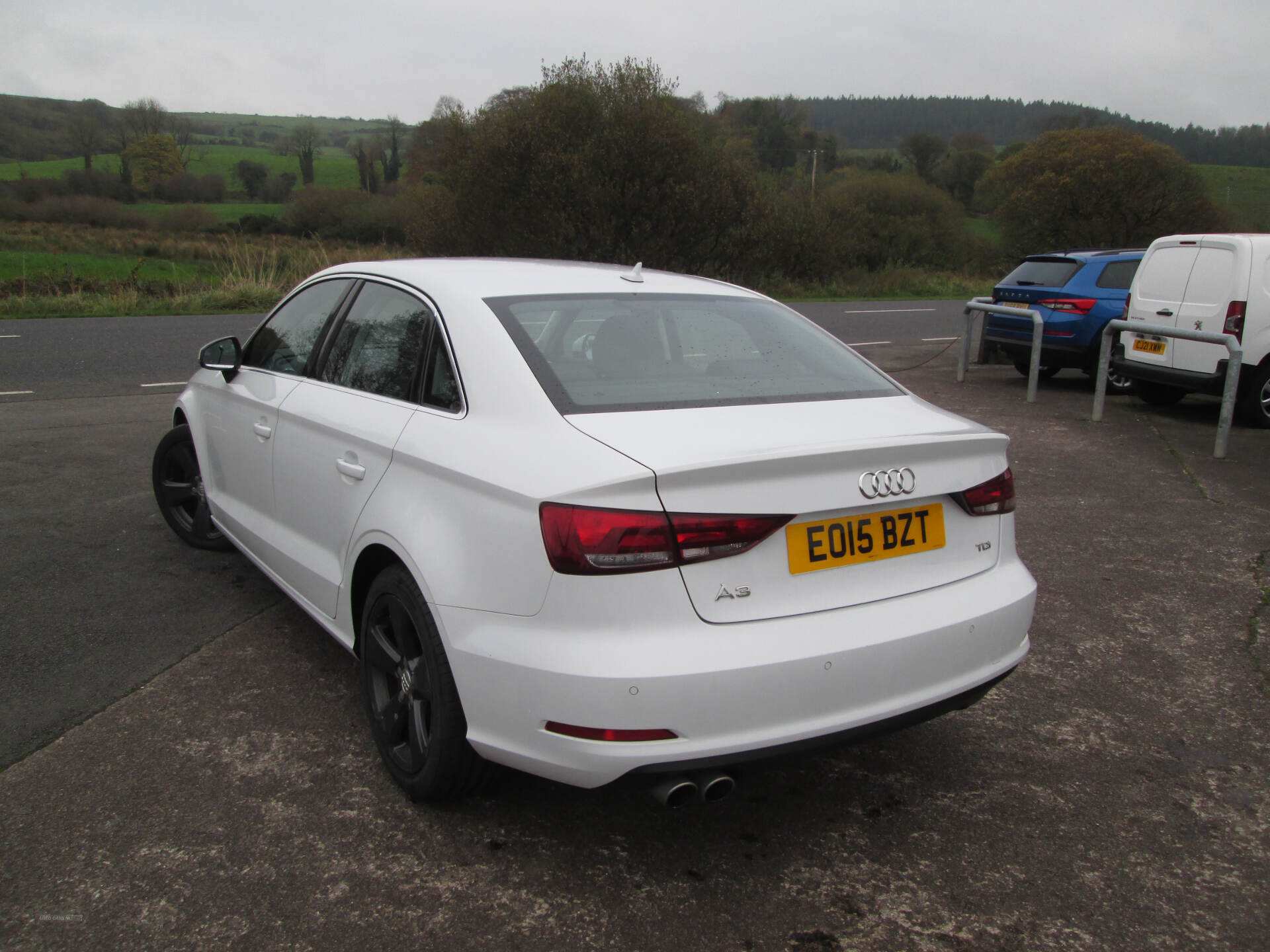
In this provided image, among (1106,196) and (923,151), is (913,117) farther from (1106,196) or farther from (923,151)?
(1106,196)

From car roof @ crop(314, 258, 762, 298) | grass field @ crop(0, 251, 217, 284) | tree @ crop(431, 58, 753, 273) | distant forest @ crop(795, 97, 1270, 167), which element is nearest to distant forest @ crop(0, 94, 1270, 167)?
distant forest @ crop(795, 97, 1270, 167)

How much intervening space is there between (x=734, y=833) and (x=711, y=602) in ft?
2.88

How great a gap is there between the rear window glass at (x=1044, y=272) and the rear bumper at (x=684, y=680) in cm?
1029

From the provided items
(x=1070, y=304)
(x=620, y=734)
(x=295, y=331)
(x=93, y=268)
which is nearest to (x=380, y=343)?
(x=295, y=331)

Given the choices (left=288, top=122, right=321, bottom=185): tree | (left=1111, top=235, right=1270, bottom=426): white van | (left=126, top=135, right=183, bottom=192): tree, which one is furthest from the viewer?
(left=288, top=122, right=321, bottom=185): tree

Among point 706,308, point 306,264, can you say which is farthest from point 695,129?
point 706,308

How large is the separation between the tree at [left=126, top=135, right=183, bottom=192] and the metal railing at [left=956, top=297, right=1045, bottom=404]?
72.8 meters

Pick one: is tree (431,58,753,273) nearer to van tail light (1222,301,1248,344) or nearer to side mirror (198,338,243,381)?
van tail light (1222,301,1248,344)

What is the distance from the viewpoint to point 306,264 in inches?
935

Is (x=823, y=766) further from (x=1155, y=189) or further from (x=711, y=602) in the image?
(x=1155, y=189)

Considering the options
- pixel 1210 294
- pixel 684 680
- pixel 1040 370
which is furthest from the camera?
pixel 1040 370

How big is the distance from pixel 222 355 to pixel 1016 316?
9.76 m

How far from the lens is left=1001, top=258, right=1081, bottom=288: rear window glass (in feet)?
38.2

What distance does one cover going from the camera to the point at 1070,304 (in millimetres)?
11406
